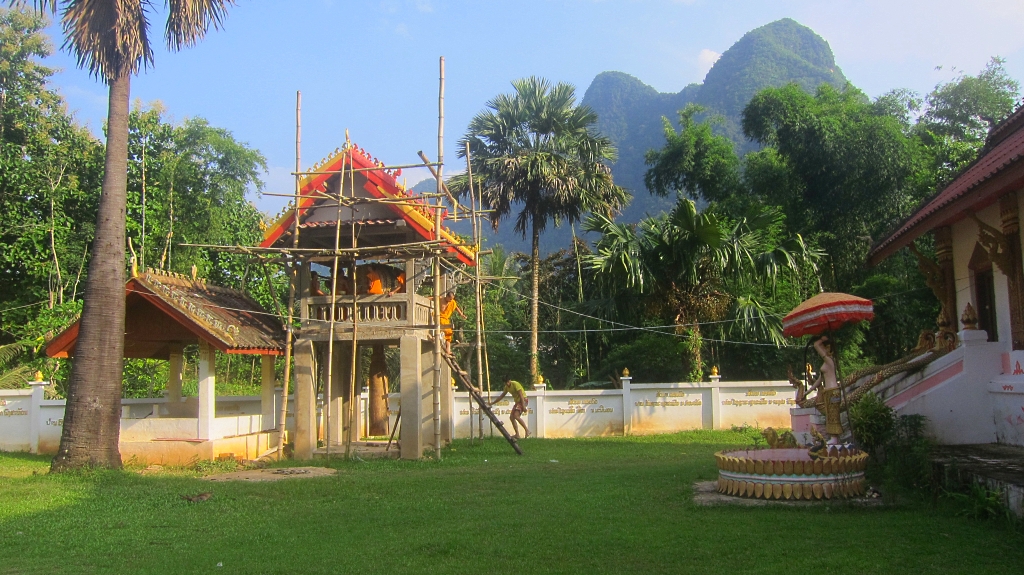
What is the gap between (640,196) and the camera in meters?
73.6

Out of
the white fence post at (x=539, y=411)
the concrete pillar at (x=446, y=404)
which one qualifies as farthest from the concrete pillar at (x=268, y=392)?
the white fence post at (x=539, y=411)

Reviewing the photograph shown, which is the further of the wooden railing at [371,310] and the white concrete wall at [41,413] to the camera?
the white concrete wall at [41,413]

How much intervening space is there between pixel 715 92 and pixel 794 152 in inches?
2559

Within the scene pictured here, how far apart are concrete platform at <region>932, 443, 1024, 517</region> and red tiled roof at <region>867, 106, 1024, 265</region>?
2919 millimetres

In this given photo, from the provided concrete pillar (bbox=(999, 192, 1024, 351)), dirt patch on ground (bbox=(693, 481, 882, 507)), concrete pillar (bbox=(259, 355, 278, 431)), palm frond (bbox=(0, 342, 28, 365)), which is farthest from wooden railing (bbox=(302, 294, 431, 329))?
palm frond (bbox=(0, 342, 28, 365))

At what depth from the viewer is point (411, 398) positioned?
1426 cm

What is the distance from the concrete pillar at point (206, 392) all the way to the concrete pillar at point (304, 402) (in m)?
1.43

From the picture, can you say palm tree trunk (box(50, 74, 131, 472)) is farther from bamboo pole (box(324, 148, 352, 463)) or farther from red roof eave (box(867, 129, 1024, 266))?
red roof eave (box(867, 129, 1024, 266))

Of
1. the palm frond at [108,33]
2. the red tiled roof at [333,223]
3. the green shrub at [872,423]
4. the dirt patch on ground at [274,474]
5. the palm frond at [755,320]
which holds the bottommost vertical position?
the dirt patch on ground at [274,474]

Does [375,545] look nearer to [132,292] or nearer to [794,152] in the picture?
[132,292]

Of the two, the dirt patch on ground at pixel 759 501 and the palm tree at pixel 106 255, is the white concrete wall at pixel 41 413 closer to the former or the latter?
the palm tree at pixel 106 255

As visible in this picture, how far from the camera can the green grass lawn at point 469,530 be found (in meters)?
6.15

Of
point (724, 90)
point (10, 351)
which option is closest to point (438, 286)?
point (10, 351)

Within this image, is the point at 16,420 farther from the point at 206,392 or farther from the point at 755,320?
the point at 755,320
